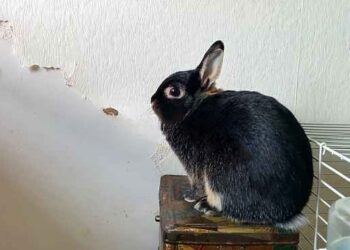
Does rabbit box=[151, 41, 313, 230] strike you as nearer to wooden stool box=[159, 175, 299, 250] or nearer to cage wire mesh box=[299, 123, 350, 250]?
wooden stool box=[159, 175, 299, 250]

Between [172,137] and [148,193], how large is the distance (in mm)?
312

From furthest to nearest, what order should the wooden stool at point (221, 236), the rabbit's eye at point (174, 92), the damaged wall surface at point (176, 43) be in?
the damaged wall surface at point (176, 43), the rabbit's eye at point (174, 92), the wooden stool at point (221, 236)

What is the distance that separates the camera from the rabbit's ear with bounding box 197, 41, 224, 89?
94 cm

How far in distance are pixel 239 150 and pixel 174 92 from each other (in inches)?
6.7

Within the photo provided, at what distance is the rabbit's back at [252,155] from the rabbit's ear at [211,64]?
5cm

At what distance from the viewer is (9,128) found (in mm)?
1193

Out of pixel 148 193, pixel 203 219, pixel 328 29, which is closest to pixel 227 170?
pixel 203 219

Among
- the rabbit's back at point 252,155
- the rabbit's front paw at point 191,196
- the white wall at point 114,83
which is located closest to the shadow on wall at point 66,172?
the white wall at point 114,83

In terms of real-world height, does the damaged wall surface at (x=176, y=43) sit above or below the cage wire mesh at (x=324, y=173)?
above

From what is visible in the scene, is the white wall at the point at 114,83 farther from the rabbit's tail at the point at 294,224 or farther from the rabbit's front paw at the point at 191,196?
the rabbit's tail at the point at 294,224

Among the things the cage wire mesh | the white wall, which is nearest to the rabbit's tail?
the cage wire mesh

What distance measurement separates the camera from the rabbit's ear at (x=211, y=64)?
941 millimetres

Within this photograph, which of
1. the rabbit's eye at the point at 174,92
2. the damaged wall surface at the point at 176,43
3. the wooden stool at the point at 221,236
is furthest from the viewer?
the damaged wall surface at the point at 176,43

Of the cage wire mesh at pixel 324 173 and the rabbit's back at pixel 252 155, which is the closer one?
the rabbit's back at pixel 252 155
